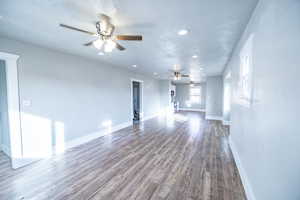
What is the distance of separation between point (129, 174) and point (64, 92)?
2.76m

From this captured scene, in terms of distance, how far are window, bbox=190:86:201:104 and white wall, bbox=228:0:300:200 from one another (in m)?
10.7

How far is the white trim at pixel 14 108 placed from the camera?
2668 millimetres

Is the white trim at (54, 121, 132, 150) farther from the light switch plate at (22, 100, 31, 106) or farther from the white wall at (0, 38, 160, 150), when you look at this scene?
the light switch plate at (22, 100, 31, 106)

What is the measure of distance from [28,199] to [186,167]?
8.62ft

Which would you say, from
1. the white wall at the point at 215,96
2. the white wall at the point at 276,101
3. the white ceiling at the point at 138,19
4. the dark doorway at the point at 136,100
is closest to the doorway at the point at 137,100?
the dark doorway at the point at 136,100

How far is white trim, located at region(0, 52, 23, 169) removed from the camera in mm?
2668

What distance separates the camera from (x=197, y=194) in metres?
2.01


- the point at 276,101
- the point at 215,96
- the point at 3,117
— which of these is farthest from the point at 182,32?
the point at 215,96

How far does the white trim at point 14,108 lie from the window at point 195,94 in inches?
459

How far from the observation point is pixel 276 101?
1.18m

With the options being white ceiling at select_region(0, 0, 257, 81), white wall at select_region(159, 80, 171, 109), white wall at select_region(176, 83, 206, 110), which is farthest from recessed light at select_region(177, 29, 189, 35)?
white wall at select_region(176, 83, 206, 110)

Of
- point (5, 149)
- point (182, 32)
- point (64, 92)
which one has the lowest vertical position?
point (5, 149)

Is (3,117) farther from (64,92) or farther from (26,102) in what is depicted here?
(64,92)

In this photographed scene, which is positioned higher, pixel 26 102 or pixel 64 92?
pixel 64 92
